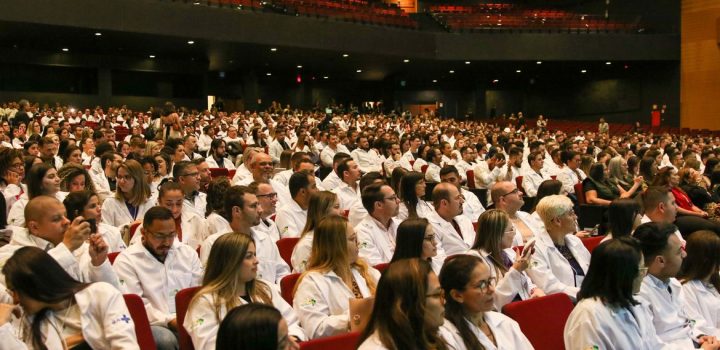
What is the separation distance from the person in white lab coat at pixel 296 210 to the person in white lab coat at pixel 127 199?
3.82ft

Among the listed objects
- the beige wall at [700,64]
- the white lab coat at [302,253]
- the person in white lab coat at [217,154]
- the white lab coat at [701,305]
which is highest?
the beige wall at [700,64]

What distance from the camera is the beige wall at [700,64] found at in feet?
89.2

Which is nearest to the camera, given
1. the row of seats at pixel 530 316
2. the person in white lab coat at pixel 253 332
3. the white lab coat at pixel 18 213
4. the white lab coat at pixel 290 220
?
the person in white lab coat at pixel 253 332

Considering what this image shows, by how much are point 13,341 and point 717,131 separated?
26.5 metres

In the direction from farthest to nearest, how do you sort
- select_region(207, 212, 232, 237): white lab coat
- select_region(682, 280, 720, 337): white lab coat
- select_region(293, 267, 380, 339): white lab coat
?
1. select_region(207, 212, 232, 237): white lab coat
2. select_region(682, 280, 720, 337): white lab coat
3. select_region(293, 267, 380, 339): white lab coat

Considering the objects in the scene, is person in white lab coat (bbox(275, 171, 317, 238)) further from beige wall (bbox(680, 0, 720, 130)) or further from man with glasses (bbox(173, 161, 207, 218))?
beige wall (bbox(680, 0, 720, 130))

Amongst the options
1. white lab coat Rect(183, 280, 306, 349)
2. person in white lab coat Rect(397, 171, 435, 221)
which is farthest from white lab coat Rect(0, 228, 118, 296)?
person in white lab coat Rect(397, 171, 435, 221)

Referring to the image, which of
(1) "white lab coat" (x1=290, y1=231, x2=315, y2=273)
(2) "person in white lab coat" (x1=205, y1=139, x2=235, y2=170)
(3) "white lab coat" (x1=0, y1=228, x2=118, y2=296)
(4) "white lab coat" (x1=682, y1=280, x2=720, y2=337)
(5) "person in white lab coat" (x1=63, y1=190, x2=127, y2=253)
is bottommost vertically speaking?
(4) "white lab coat" (x1=682, y1=280, x2=720, y2=337)

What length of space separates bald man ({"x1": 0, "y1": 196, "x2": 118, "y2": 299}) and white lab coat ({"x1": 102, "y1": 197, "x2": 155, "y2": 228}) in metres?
1.70

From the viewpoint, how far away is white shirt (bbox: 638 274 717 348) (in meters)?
4.17

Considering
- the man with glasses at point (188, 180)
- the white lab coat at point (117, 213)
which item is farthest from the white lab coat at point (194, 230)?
the man with glasses at point (188, 180)

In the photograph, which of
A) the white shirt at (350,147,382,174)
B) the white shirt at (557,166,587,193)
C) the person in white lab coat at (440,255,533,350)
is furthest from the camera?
the white shirt at (350,147,382,174)

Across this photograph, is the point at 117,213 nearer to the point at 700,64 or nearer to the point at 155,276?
the point at 155,276

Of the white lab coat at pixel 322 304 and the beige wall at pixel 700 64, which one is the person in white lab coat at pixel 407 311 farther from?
the beige wall at pixel 700 64
